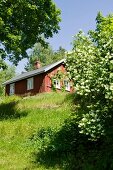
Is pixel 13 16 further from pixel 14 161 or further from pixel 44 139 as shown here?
pixel 14 161

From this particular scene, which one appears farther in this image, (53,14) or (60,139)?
(53,14)

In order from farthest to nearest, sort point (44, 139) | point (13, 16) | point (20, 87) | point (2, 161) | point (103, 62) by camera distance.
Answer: point (20, 87)
point (13, 16)
point (44, 139)
point (2, 161)
point (103, 62)

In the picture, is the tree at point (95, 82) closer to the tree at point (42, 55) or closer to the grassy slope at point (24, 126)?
the grassy slope at point (24, 126)

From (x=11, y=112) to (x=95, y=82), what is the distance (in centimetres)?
2022

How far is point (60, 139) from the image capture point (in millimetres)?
18641

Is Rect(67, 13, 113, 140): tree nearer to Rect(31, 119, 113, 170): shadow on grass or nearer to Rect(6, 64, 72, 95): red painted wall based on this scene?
Rect(31, 119, 113, 170): shadow on grass

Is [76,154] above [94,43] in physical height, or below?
below

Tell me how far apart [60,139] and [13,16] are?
1950 centimetres

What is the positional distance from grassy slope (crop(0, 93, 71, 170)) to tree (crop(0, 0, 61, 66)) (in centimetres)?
522

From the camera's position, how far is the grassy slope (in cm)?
1791

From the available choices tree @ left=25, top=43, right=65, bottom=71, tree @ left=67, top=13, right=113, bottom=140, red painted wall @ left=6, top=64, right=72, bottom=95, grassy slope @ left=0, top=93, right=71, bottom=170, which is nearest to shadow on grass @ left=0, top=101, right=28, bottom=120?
grassy slope @ left=0, top=93, right=71, bottom=170

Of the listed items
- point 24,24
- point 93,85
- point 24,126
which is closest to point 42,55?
point 24,24

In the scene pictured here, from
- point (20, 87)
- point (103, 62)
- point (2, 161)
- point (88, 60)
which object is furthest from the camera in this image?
point (20, 87)

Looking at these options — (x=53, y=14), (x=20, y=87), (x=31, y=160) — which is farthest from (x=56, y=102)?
(x=20, y=87)
